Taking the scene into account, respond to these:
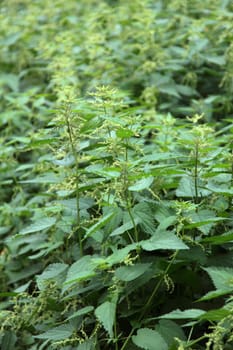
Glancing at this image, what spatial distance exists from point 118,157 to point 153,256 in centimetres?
39

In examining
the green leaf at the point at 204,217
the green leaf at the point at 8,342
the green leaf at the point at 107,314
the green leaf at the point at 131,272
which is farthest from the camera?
the green leaf at the point at 8,342

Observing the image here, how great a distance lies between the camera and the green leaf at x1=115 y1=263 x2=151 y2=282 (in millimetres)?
1951

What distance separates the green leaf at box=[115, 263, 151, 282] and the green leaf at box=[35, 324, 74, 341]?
0.31m

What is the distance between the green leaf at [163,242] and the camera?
1865 millimetres

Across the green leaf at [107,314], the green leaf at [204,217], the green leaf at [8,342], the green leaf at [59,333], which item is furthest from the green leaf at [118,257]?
the green leaf at [8,342]

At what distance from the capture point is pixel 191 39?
3.80 metres

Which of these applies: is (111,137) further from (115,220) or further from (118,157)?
(115,220)

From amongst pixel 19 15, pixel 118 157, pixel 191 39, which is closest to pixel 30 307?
pixel 118 157

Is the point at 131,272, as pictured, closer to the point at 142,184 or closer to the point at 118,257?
the point at 118,257

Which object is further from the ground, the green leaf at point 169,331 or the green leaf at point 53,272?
the green leaf at point 53,272

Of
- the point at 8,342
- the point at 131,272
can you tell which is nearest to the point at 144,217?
the point at 131,272

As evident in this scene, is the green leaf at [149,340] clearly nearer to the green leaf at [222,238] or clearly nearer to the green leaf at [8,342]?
the green leaf at [222,238]

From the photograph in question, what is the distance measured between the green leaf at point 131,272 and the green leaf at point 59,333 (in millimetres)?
305

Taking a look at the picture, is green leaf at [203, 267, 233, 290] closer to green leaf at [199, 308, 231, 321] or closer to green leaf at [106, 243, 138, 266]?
green leaf at [199, 308, 231, 321]
